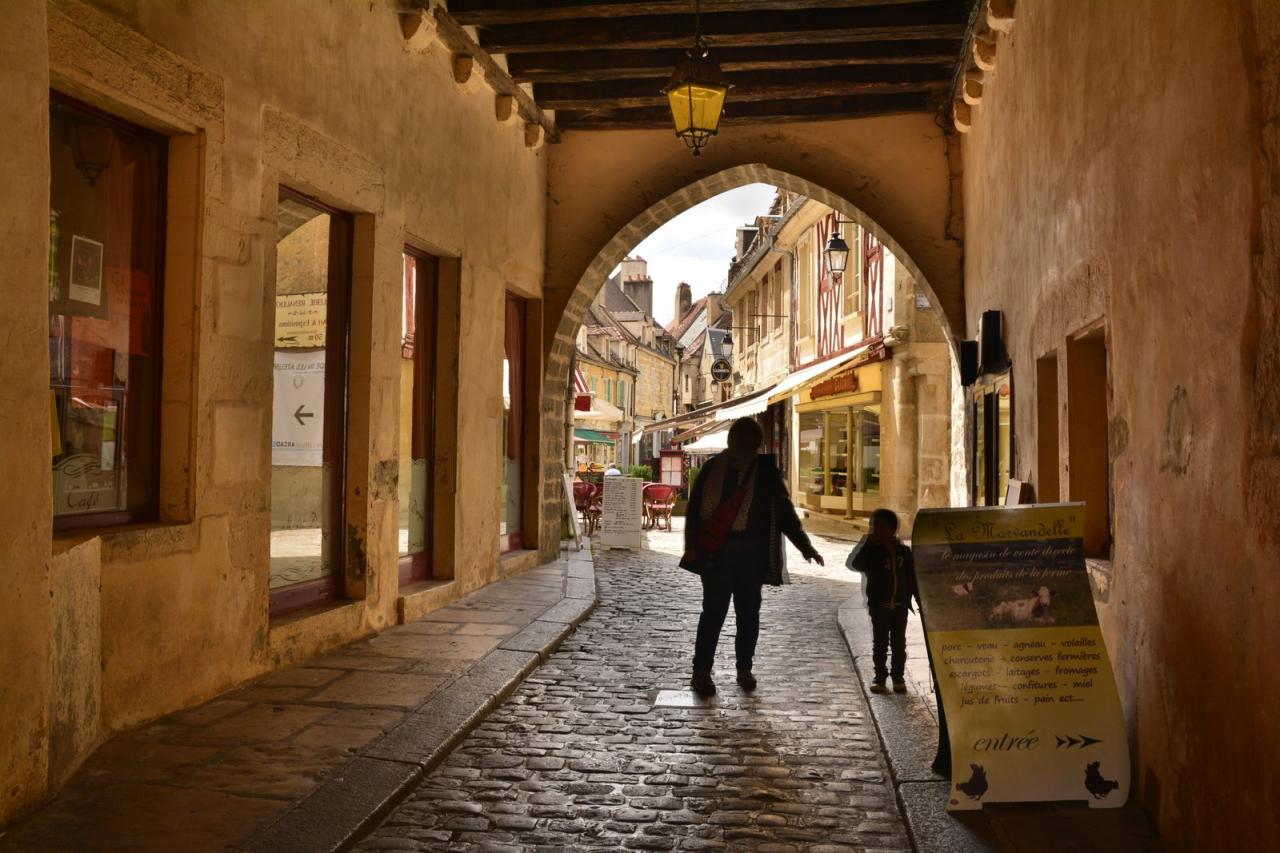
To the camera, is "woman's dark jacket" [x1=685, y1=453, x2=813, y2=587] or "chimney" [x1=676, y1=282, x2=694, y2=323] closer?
"woman's dark jacket" [x1=685, y1=453, x2=813, y2=587]

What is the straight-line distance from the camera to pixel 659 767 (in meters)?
4.05

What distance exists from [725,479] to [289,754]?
2.47m

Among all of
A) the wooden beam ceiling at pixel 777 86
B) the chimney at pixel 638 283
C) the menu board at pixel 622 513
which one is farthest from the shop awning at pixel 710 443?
the chimney at pixel 638 283

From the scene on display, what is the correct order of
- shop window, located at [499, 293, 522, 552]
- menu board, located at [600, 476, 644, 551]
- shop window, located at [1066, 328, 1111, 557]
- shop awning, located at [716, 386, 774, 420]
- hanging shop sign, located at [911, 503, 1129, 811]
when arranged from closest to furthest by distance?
hanging shop sign, located at [911, 503, 1129, 811]
shop window, located at [1066, 328, 1111, 557]
shop window, located at [499, 293, 522, 552]
menu board, located at [600, 476, 644, 551]
shop awning, located at [716, 386, 774, 420]

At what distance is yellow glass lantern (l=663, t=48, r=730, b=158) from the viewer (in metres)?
6.75

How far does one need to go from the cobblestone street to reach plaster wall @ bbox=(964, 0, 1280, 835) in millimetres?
1000

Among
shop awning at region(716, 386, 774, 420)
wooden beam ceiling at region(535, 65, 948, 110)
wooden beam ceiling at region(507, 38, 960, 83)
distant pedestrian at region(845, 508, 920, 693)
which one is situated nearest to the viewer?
distant pedestrian at region(845, 508, 920, 693)

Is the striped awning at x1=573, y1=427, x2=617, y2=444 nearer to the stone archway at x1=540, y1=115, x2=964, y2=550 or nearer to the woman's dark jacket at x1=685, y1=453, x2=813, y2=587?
the stone archway at x1=540, y1=115, x2=964, y2=550

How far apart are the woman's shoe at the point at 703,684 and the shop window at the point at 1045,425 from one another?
6.27 feet

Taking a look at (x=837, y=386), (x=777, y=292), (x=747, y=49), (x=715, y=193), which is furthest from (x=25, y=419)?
(x=777, y=292)

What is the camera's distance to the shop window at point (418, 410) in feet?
24.4

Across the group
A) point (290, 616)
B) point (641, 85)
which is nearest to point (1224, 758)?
point (290, 616)

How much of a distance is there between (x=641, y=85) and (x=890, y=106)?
2.22m

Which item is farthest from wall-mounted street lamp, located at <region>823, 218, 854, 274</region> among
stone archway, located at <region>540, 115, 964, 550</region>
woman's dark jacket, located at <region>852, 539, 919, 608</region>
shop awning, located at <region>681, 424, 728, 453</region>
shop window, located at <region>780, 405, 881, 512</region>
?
woman's dark jacket, located at <region>852, 539, 919, 608</region>
